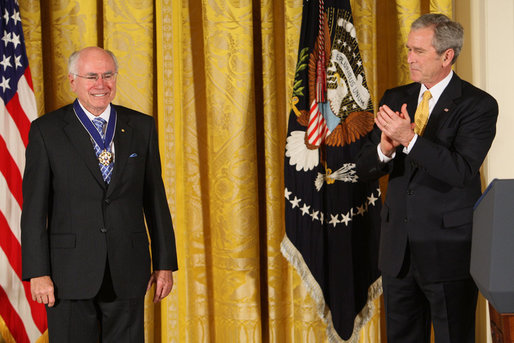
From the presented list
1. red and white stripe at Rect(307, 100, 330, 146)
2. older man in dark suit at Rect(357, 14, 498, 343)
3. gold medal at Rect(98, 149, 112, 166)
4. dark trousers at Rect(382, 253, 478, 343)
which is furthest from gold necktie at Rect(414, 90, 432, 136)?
gold medal at Rect(98, 149, 112, 166)

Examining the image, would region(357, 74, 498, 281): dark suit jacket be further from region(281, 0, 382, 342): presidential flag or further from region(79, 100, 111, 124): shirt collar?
region(79, 100, 111, 124): shirt collar

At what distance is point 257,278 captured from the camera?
3682 mm

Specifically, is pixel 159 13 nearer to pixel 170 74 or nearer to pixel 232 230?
pixel 170 74

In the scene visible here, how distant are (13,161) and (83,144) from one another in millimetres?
947

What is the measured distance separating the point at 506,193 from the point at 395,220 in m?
1.28

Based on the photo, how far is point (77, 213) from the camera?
2357 millimetres

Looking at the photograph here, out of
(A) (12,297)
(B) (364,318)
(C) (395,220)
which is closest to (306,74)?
(C) (395,220)

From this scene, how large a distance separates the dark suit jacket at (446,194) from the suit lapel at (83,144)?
1.17 metres

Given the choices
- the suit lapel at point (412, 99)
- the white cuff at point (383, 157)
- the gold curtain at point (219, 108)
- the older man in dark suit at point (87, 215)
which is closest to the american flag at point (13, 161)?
the gold curtain at point (219, 108)

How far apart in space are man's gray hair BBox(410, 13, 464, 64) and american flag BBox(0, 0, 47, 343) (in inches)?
80.0

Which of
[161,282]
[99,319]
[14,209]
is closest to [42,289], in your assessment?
[99,319]

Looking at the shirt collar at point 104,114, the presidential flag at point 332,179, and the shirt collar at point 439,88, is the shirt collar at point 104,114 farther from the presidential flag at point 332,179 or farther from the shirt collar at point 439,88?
the shirt collar at point 439,88

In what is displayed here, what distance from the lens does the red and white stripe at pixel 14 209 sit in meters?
3.11

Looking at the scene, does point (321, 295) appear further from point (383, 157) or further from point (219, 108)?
point (219, 108)
